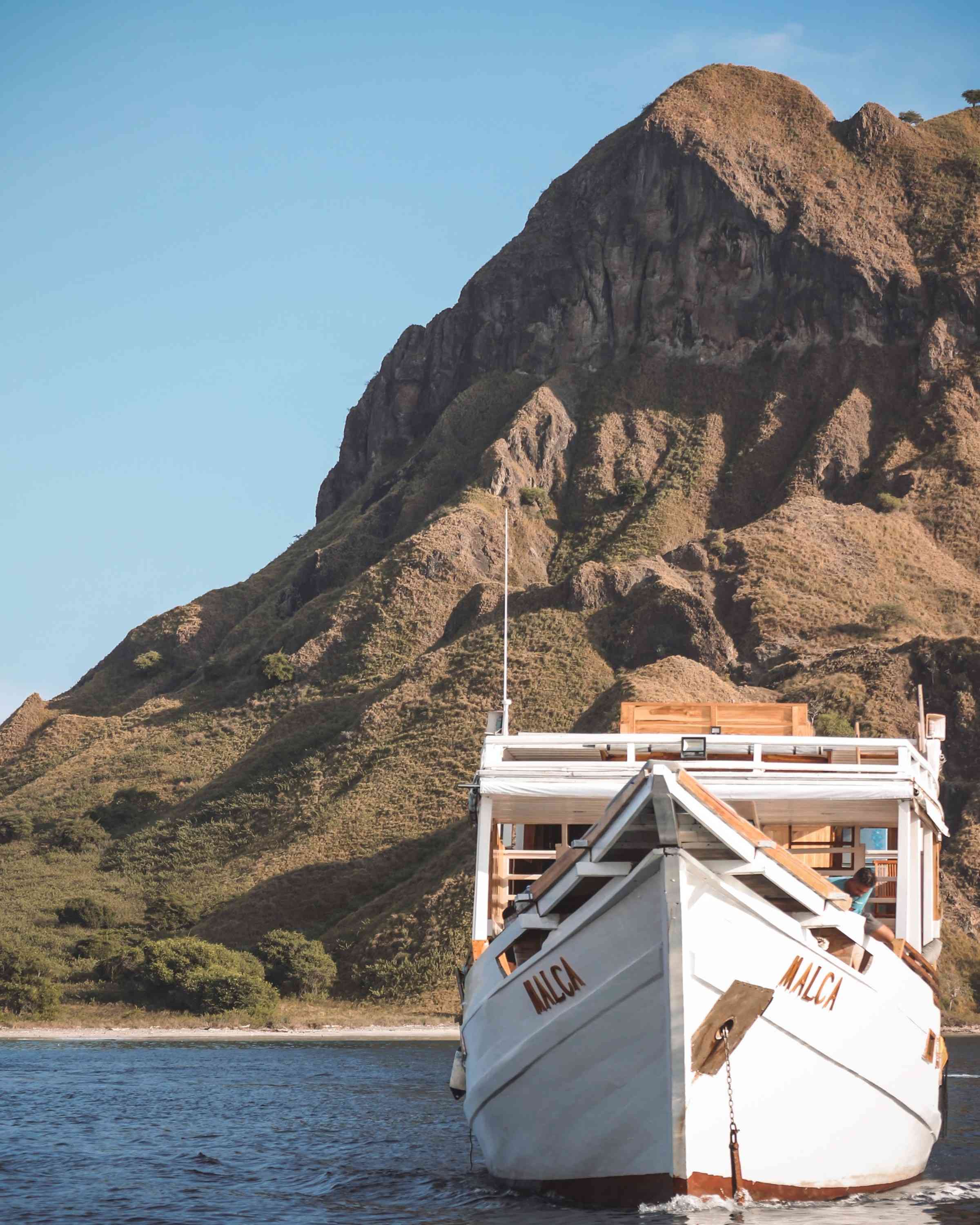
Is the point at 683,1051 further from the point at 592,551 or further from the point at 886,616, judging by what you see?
the point at 592,551

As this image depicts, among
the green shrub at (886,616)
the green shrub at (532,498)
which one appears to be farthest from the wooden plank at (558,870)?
the green shrub at (532,498)

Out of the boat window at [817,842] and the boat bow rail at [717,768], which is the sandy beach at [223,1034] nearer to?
the boat window at [817,842]

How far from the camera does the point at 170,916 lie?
280ft

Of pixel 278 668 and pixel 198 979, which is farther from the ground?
pixel 278 668

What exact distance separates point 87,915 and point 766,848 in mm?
75953

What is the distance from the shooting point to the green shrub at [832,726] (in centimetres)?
8488

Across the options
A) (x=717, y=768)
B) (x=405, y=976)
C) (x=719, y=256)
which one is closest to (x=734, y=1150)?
(x=717, y=768)

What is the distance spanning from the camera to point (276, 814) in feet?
331

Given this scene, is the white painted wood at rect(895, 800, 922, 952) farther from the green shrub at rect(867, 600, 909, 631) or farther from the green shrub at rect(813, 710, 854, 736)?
the green shrub at rect(867, 600, 909, 631)

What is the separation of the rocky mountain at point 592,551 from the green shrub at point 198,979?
5800 mm

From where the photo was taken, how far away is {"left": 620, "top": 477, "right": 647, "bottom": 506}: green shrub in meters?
143

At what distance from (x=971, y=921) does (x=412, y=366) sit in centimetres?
11595

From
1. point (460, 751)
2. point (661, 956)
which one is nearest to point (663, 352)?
point (460, 751)

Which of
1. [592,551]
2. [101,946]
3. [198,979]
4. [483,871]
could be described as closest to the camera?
[483,871]
